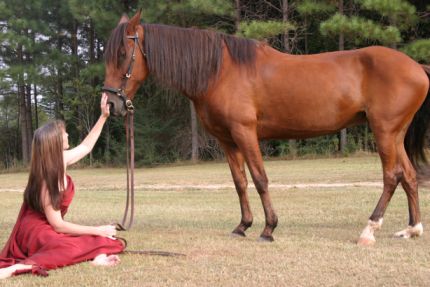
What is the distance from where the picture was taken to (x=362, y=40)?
23281 mm

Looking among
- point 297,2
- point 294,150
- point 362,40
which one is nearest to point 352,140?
point 294,150

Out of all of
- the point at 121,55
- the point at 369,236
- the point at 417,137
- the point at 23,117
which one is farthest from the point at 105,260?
the point at 23,117

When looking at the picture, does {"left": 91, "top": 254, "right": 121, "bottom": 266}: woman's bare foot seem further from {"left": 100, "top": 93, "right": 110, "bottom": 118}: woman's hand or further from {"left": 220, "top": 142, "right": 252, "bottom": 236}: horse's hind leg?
{"left": 220, "top": 142, "right": 252, "bottom": 236}: horse's hind leg

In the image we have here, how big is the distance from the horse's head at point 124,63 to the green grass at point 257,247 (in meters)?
1.63

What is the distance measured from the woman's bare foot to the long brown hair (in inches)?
23.5

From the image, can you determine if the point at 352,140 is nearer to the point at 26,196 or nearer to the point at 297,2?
the point at 297,2

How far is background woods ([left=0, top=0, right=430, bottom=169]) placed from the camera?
21984 mm

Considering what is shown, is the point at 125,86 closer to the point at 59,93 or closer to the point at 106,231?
the point at 106,231

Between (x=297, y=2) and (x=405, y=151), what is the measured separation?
19777 mm

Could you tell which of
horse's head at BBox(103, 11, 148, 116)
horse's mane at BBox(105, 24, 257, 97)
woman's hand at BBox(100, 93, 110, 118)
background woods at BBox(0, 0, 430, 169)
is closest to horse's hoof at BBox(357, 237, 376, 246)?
horse's mane at BBox(105, 24, 257, 97)

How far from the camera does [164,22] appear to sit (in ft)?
89.0

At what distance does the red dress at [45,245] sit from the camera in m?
4.68

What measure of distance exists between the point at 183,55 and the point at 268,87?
102 cm

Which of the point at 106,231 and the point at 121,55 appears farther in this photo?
the point at 121,55
